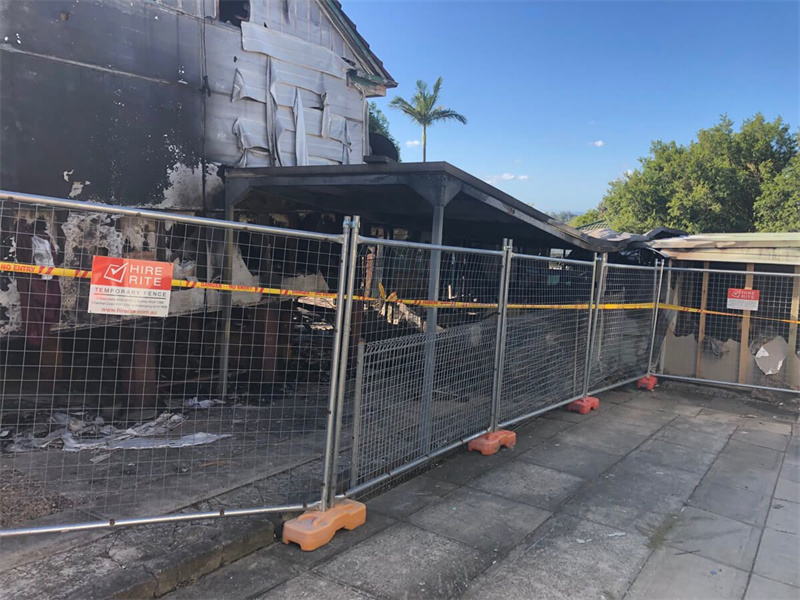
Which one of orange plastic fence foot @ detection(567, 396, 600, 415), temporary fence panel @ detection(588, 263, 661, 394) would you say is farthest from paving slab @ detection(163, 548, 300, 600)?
temporary fence panel @ detection(588, 263, 661, 394)

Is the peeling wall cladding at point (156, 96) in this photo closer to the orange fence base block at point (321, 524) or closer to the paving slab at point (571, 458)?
the orange fence base block at point (321, 524)

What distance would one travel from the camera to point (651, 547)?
12.1 ft

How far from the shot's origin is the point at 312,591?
3037 mm

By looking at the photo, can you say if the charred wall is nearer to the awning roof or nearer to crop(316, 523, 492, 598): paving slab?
the awning roof

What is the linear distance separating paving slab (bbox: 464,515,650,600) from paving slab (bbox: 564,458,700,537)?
8.0 inches

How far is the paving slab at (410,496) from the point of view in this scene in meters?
4.11

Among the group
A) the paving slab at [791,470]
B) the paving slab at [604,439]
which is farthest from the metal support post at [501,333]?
the paving slab at [791,470]

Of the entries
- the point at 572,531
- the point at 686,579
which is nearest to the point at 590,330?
the point at 572,531

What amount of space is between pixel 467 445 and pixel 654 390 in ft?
15.0

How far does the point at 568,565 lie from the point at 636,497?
1.42m

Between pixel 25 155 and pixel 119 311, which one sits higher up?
pixel 25 155

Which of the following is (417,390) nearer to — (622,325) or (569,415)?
(569,415)

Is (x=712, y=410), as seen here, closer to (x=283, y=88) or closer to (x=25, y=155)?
(x=283, y=88)

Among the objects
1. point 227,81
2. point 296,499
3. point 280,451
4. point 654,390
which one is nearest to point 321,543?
point 296,499
